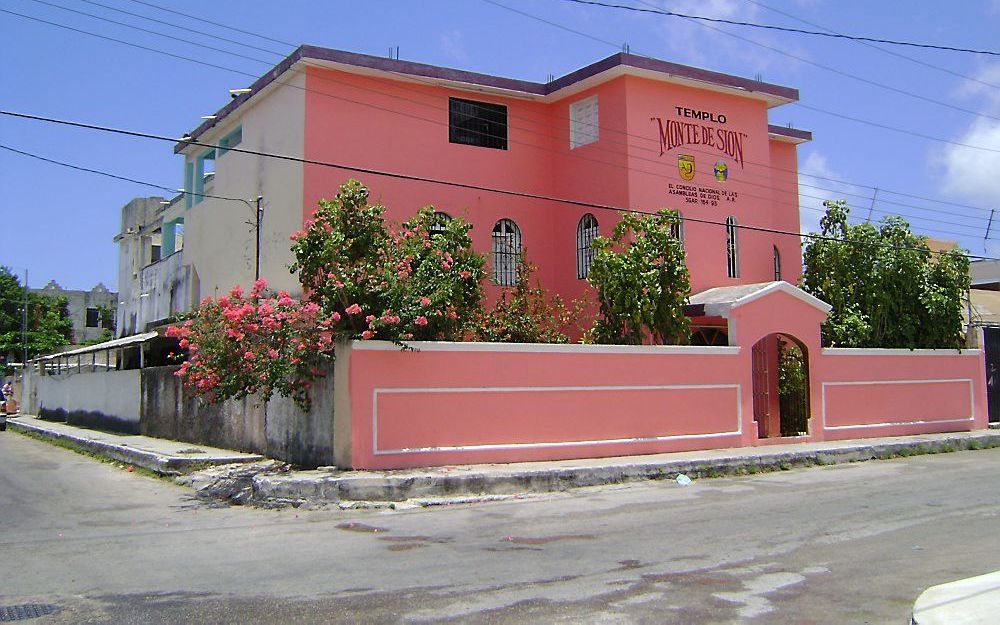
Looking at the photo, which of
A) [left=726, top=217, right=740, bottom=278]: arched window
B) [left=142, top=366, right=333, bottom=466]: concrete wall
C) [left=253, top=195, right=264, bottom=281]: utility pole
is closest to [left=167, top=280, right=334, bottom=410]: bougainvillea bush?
[left=142, top=366, right=333, bottom=466]: concrete wall

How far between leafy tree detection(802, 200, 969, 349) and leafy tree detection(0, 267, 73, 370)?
46.6 metres

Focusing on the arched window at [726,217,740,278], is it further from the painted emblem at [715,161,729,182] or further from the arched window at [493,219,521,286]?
the arched window at [493,219,521,286]

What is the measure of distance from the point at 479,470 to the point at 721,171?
11988 millimetres

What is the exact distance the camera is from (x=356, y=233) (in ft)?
47.3

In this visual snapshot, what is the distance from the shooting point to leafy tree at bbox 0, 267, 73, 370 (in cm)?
5322

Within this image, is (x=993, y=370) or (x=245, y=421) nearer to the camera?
(x=245, y=421)

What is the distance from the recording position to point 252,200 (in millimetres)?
21781

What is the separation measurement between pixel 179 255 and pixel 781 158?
18.6m

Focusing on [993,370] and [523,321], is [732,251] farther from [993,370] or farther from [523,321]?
[993,370]

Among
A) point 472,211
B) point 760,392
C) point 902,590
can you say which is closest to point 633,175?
point 472,211

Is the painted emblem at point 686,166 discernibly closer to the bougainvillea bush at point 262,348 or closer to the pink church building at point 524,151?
the pink church building at point 524,151

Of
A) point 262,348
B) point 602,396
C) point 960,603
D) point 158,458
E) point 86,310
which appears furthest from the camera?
point 86,310

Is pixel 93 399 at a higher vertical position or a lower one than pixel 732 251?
lower

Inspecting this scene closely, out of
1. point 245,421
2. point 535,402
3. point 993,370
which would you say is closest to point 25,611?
point 535,402
